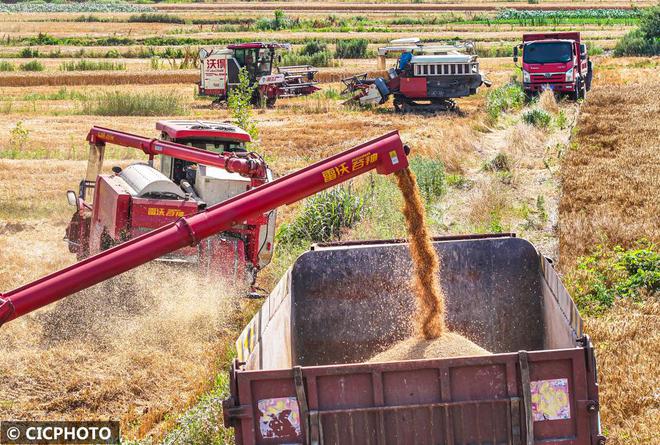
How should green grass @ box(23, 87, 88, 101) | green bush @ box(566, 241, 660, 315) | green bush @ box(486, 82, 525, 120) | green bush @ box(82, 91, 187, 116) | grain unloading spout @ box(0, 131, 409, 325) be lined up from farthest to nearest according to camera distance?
1. green grass @ box(23, 87, 88, 101)
2. green bush @ box(82, 91, 187, 116)
3. green bush @ box(486, 82, 525, 120)
4. green bush @ box(566, 241, 660, 315)
5. grain unloading spout @ box(0, 131, 409, 325)

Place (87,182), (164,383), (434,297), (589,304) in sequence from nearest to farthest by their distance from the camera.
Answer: (434,297) → (164,383) → (589,304) → (87,182)

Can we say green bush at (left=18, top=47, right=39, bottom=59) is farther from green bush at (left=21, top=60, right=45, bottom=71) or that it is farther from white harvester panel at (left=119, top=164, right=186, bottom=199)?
white harvester panel at (left=119, top=164, right=186, bottom=199)

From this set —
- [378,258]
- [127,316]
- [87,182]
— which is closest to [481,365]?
[378,258]

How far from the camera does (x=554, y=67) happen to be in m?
31.0

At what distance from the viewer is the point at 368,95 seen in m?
31.5

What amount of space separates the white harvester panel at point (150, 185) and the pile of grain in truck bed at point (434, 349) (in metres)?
4.29

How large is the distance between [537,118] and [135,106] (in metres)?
13.1

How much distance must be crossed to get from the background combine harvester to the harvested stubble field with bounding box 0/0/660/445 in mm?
833

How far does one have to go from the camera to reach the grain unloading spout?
23.0 ft

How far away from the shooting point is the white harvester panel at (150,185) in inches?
427

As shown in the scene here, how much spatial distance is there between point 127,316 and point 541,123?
15959 mm

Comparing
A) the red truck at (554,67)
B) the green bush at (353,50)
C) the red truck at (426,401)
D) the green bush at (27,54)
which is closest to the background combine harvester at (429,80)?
the red truck at (554,67)

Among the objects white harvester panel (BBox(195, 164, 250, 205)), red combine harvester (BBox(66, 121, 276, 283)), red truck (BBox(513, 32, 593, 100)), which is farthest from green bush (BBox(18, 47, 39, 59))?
white harvester panel (BBox(195, 164, 250, 205))

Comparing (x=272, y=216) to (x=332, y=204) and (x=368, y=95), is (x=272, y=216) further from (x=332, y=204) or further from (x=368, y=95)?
(x=368, y=95)
